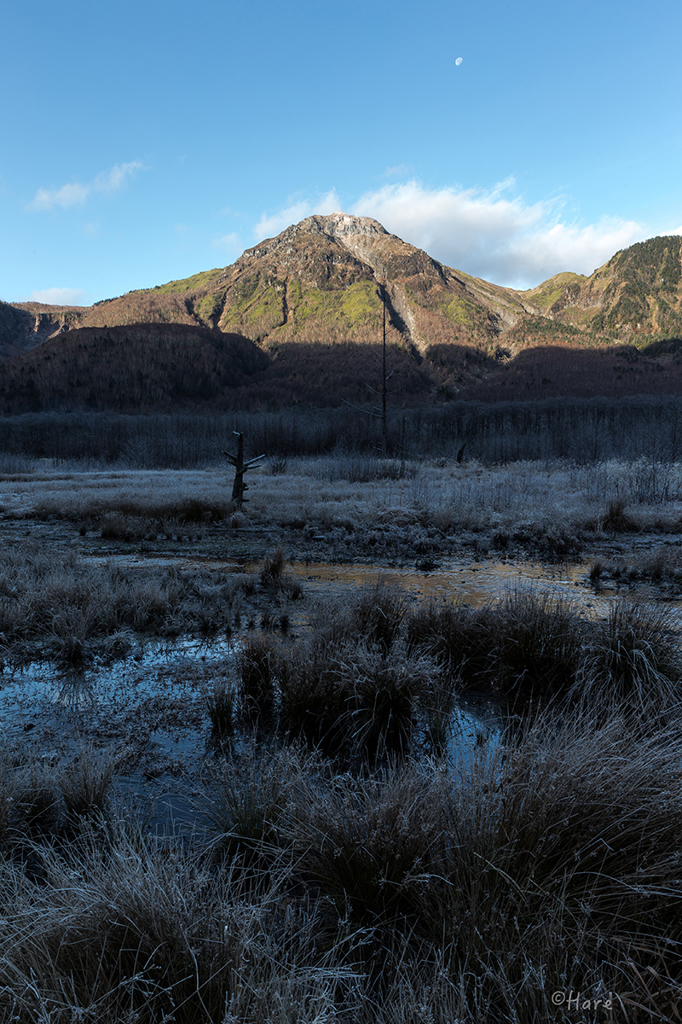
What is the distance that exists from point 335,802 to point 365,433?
44.4m

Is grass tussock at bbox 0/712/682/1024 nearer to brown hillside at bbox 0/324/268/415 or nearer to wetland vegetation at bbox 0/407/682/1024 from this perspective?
wetland vegetation at bbox 0/407/682/1024

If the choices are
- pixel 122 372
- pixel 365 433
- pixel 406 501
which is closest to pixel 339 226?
pixel 122 372

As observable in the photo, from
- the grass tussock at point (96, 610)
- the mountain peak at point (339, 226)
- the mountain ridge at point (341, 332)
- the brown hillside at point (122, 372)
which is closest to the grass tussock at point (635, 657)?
the grass tussock at point (96, 610)

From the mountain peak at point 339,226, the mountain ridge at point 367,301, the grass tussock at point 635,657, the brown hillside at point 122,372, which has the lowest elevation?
the grass tussock at point 635,657

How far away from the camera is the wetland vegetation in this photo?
178 centimetres

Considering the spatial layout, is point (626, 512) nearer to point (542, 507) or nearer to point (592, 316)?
point (542, 507)

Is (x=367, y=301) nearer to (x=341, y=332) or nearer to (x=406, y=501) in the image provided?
(x=341, y=332)

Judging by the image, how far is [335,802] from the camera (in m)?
2.71

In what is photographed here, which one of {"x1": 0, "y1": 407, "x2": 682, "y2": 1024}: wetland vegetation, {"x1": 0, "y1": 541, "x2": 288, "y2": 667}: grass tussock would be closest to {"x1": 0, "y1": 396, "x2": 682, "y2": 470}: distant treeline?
{"x1": 0, "y1": 541, "x2": 288, "y2": 667}: grass tussock

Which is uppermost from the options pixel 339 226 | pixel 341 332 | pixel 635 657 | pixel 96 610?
pixel 339 226

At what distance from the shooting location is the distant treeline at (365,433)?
142ft

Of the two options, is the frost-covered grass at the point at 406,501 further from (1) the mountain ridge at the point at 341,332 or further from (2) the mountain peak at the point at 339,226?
(2) the mountain peak at the point at 339,226

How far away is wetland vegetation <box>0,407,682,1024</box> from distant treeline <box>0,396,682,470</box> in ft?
110

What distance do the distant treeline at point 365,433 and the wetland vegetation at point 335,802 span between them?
33415 mm
